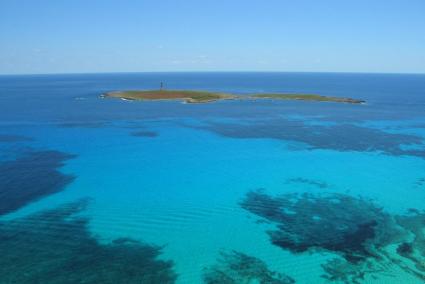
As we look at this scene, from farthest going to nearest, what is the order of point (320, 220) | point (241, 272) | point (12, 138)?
1. point (12, 138)
2. point (320, 220)
3. point (241, 272)

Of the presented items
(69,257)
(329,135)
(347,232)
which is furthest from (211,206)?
(329,135)

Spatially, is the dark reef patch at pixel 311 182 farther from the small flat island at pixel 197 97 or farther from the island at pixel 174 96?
the island at pixel 174 96

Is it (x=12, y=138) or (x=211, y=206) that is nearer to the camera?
(x=211, y=206)

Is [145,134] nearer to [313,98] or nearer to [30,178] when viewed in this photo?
[30,178]

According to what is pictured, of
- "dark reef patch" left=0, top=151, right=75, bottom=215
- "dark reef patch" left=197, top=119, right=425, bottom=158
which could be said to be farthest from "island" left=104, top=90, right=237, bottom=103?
"dark reef patch" left=0, top=151, right=75, bottom=215

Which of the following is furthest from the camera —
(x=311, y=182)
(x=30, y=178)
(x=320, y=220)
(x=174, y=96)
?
(x=174, y=96)

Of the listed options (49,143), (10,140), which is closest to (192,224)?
(49,143)

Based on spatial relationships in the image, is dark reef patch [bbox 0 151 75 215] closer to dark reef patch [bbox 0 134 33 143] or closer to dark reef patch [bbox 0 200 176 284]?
dark reef patch [bbox 0 200 176 284]
